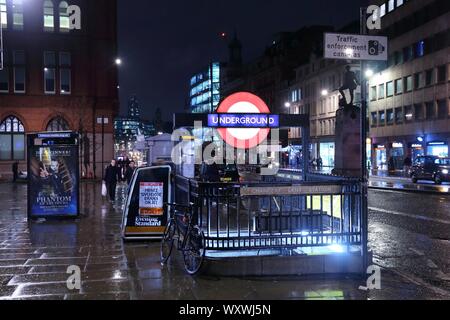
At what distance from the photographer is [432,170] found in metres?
33.3

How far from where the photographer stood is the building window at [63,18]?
43500 millimetres

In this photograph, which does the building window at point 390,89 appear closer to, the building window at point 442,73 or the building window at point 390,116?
the building window at point 390,116

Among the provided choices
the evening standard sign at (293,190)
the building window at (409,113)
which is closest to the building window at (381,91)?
the building window at (409,113)

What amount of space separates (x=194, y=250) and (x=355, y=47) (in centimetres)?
400

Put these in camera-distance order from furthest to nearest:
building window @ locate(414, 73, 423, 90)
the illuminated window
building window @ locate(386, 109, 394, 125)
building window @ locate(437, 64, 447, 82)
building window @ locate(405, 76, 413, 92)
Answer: building window @ locate(386, 109, 394, 125), the illuminated window, building window @ locate(405, 76, 413, 92), building window @ locate(414, 73, 423, 90), building window @ locate(437, 64, 447, 82)

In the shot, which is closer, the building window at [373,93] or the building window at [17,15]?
the building window at [17,15]

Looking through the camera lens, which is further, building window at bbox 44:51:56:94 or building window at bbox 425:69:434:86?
building window at bbox 425:69:434:86

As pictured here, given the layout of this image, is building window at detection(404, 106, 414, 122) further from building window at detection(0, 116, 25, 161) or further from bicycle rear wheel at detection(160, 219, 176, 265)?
bicycle rear wheel at detection(160, 219, 176, 265)

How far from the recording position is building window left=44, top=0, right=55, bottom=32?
43.3 metres

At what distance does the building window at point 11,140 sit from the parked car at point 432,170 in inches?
1190

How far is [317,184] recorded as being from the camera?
8180 millimetres

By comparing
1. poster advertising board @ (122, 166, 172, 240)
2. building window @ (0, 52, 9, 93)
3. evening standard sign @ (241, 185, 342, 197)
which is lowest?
poster advertising board @ (122, 166, 172, 240)

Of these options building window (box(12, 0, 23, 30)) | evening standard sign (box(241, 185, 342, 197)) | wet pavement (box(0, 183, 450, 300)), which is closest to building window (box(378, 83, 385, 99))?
building window (box(12, 0, 23, 30))
